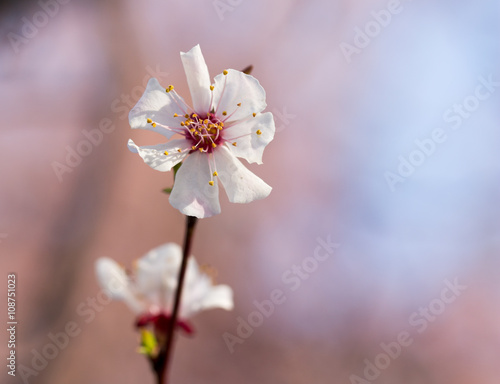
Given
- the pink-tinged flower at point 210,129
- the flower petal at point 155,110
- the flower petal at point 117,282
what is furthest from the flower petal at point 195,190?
the flower petal at point 117,282

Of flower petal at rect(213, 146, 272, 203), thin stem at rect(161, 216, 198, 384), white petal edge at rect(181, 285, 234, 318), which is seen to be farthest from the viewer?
white petal edge at rect(181, 285, 234, 318)

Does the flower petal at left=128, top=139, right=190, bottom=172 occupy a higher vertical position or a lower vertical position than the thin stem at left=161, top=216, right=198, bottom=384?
higher

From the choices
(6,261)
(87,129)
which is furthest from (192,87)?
(6,261)

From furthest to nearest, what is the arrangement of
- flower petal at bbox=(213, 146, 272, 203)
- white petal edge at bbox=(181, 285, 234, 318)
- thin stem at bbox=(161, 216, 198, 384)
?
1. white petal edge at bbox=(181, 285, 234, 318)
2. flower petal at bbox=(213, 146, 272, 203)
3. thin stem at bbox=(161, 216, 198, 384)

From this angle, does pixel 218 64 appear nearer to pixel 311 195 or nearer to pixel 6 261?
pixel 311 195

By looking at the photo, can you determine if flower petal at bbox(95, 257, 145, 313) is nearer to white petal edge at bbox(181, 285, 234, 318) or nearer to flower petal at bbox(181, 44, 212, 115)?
white petal edge at bbox(181, 285, 234, 318)

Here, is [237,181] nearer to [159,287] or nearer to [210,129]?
[210,129]

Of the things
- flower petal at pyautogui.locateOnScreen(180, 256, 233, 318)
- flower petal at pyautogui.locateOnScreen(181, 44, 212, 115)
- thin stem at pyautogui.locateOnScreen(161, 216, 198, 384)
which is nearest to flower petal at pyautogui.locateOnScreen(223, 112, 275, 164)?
flower petal at pyautogui.locateOnScreen(181, 44, 212, 115)
